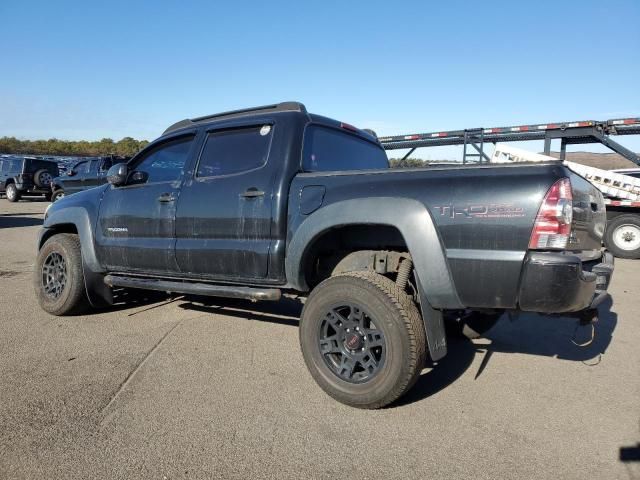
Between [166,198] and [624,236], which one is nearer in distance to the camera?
[166,198]

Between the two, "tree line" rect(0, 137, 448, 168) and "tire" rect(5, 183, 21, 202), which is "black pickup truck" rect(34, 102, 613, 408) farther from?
"tree line" rect(0, 137, 448, 168)

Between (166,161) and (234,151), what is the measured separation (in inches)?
35.1

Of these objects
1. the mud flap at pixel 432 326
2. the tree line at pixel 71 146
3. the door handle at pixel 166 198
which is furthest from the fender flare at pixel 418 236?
the tree line at pixel 71 146

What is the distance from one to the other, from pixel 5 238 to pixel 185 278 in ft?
28.4

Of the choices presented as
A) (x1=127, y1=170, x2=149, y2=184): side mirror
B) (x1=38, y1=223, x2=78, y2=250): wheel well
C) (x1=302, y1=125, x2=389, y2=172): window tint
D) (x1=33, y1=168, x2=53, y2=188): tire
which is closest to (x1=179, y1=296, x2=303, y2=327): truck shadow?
(x1=38, y1=223, x2=78, y2=250): wheel well

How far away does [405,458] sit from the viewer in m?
2.39

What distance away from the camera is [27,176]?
65.2 ft

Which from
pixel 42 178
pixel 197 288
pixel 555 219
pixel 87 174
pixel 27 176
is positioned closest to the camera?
pixel 555 219

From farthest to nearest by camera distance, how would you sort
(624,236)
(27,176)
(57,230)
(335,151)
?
(27,176) → (624,236) → (57,230) → (335,151)

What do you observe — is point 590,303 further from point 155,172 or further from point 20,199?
point 20,199

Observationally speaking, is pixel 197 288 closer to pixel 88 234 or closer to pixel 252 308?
pixel 252 308

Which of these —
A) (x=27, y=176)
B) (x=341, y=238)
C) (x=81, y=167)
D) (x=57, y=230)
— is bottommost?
(x=57, y=230)

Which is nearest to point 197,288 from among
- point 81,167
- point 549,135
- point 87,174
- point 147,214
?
point 147,214

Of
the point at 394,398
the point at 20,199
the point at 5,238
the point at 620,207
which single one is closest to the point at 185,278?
the point at 394,398
